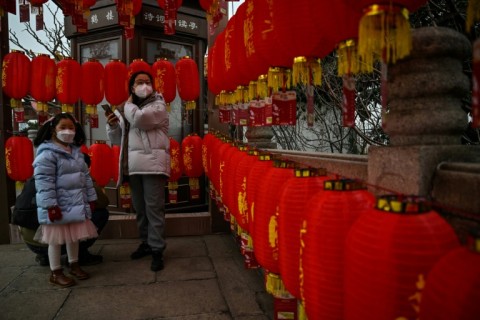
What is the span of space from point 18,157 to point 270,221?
4854 millimetres

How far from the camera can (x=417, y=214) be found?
3.49 feet

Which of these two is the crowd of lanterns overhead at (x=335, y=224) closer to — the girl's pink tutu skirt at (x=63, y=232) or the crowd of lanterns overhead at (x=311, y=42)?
the crowd of lanterns overhead at (x=311, y=42)

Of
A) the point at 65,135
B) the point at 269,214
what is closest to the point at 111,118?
the point at 65,135

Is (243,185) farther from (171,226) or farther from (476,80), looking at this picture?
(171,226)

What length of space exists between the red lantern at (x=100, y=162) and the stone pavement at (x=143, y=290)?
47.3 inches

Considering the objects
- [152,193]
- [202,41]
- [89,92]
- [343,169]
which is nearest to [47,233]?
[152,193]

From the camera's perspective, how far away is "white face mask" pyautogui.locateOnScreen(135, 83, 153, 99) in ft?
14.6

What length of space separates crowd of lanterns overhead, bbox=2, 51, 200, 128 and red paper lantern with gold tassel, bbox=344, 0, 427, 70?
176 inches

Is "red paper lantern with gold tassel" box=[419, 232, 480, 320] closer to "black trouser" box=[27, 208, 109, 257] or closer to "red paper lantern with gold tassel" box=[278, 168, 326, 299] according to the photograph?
"red paper lantern with gold tassel" box=[278, 168, 326, 299]

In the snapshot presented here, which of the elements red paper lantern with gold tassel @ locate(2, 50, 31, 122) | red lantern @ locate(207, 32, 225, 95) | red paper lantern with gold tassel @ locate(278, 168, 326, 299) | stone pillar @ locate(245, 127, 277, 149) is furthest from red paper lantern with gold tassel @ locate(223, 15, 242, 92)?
red paper lantern with gold tassel @ locate(2, 50, 31, 122)

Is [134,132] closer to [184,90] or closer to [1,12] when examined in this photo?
[184,90]

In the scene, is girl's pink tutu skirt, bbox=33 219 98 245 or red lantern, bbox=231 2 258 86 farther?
girl's pink tutu skirt, bbox=33 219 98 245

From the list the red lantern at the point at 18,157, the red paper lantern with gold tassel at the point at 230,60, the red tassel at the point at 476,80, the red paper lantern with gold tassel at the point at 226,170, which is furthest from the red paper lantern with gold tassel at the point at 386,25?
the red lantern at the point at 18,157

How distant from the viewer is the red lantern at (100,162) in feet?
17.9
